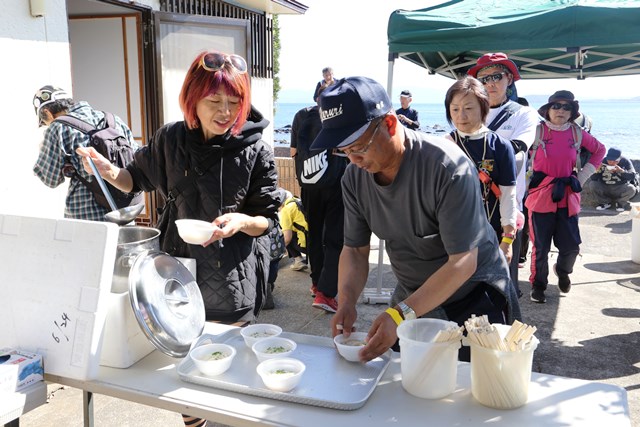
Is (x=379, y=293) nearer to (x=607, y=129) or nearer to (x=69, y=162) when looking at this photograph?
(x=69, y=162)

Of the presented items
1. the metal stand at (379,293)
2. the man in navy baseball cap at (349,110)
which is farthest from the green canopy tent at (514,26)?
the man in navy baseball cap at (349,110)

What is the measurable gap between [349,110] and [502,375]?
2.82 ft

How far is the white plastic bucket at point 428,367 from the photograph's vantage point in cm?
151

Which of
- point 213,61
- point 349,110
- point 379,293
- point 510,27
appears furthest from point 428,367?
point 379,293

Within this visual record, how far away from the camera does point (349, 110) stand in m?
1.59

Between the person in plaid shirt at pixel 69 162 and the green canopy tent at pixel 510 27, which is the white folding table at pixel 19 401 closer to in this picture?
the person in plaid shirt at pixel 69 162

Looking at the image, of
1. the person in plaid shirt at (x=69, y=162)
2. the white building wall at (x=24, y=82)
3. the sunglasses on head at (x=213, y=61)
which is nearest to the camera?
the sunglasses on head at (x=213, y=61)

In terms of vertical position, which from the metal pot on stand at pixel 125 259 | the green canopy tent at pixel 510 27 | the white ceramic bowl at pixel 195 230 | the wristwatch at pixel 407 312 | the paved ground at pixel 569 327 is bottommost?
the paved ground at pixel 569 327

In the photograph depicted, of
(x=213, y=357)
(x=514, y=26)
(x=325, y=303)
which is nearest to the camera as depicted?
(x=213, y=357)

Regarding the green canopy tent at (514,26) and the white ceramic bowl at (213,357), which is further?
the green canopy tent at (514,26)

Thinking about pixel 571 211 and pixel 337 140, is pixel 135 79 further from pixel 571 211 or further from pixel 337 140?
pixel 337 140

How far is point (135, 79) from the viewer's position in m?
6.68

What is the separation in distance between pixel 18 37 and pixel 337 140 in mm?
3794

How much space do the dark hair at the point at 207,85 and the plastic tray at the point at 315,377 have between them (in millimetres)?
895
